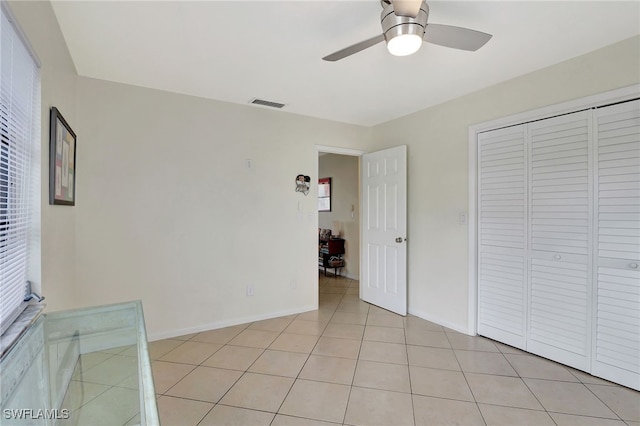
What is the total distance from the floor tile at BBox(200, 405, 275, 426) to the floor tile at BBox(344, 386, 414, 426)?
0.50m

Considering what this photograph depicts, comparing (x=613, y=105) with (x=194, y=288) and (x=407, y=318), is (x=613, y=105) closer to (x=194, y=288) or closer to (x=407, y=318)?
(x=407, y=318)

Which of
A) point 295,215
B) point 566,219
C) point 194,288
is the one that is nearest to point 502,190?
point 566,219

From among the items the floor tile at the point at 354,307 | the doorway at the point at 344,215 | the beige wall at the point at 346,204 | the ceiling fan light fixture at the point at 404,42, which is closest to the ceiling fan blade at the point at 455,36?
the ceiling fan light fixture at the point at 404,42

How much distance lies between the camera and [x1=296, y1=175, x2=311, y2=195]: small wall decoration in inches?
146

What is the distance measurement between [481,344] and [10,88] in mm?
3609

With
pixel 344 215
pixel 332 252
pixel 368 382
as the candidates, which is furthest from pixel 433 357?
pixel 344 215

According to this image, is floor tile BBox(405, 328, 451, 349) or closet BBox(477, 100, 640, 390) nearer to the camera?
closet BBox(477, 100, 640, 390)

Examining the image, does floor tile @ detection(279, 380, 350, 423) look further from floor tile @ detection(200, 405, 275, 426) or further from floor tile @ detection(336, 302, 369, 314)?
floor tile @ detection(336, 302, 369, 314)

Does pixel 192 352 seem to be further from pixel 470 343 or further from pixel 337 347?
pixel 470 343

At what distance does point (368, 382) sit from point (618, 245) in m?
2.01

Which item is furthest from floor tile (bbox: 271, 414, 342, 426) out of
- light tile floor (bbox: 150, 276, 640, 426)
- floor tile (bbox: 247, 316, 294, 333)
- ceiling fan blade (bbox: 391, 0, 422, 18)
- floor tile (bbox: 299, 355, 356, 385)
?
ceiling fan blade (bbox: 391, 0, 422, 18)

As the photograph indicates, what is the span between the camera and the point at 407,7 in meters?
1.44

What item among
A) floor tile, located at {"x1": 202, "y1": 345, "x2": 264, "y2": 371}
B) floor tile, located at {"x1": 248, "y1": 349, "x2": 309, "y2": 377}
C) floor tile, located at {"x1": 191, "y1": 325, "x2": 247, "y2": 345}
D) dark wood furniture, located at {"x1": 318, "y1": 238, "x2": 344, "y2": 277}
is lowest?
floor tile, located at {"x1": 248, "y1": 349, "x2": 309, "y2": 377}

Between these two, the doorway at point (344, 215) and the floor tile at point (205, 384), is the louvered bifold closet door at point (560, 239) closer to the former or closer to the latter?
the floor tile at point (205, 384)
